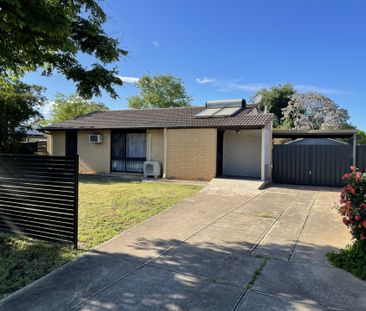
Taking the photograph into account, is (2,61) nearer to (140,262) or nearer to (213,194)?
(140,262)

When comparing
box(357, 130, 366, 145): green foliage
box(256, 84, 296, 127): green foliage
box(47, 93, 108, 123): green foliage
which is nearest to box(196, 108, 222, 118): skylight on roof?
box(357, 130, 366, 145): green foliage

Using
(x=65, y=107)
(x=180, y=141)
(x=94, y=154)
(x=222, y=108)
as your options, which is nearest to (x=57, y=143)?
(x=94, y=154)

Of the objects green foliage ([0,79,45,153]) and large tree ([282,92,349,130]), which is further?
large tree ([282,92,349,130])

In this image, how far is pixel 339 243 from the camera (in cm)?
504

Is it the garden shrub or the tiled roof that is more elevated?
the tiled roof

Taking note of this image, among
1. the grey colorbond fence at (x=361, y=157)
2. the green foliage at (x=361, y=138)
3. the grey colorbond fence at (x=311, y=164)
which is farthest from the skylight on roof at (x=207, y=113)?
the green foliage at (x=361, y=138)

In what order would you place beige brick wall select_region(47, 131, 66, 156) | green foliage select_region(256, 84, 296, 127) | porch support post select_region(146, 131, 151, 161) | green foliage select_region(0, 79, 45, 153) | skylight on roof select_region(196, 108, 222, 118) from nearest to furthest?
skylight on roof select_region(196, 108, 222, 118), porch support post select_region(146, 131, 151, 161), green foliage select_region(0, 79, 45, 153), beige brick wall select_region(47, 131, 66, 156), green foliage select_region(256, 84, 296, 127)

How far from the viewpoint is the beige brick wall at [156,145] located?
14523 millimetres

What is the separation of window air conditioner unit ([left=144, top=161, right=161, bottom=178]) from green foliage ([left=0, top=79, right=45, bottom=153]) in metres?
9.77

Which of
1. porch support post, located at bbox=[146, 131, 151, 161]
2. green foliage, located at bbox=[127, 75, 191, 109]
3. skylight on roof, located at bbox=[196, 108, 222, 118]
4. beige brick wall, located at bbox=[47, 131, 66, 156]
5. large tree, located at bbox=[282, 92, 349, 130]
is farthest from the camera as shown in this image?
green foliage, located at bbox=[127, 75, 191, 109]

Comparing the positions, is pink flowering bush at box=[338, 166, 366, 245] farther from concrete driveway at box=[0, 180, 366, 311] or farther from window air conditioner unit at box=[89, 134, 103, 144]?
window air conditioner unit at box=[89, 134, 103, 144]

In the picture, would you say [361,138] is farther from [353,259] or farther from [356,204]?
[353,259]

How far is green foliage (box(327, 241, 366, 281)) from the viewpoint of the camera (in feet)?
12.5

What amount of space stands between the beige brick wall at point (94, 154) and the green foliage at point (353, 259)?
44.5 feet
